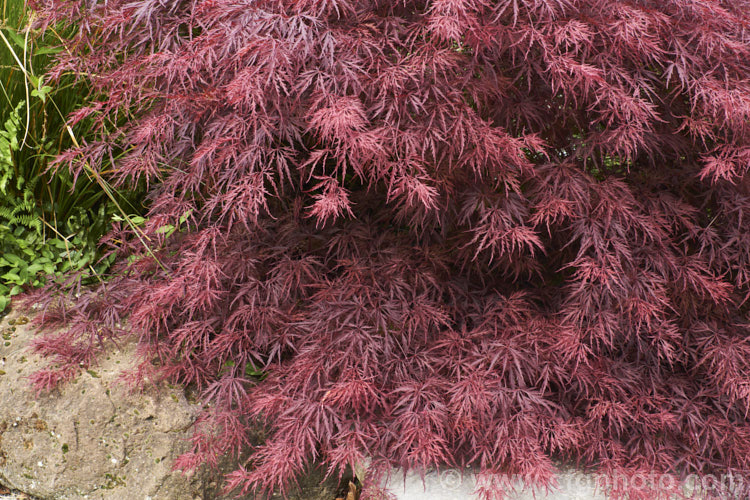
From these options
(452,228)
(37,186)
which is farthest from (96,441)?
(452,228)

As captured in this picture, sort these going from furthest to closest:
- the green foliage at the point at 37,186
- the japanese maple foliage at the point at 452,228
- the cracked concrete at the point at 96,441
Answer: the green foliage at the point at 37,186
the cracked concrete at the point at 96,441
the japanese maple foliage at the point at 452,228

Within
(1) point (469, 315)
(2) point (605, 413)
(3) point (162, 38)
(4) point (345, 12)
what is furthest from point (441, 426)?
(3) point (162, 38)

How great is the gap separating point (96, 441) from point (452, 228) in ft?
4.66

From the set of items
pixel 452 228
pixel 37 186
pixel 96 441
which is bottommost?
pixel 96 441

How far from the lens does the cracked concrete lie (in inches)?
82.7

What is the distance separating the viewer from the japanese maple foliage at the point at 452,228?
5.63 feet

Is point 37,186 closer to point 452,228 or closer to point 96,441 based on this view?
point 96,441

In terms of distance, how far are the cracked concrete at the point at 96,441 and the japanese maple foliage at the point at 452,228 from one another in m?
0.10

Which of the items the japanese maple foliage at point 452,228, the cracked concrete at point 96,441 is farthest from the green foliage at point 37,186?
the cracked concrete at point 96,441

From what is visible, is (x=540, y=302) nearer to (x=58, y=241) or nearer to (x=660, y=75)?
(x=660, y=75)

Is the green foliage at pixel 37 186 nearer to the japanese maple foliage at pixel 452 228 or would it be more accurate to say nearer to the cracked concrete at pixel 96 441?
the japanese maple foliage at pixel 452 228

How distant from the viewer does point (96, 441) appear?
212 centimetres

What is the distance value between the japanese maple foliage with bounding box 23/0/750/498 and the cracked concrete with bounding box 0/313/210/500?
10 cm

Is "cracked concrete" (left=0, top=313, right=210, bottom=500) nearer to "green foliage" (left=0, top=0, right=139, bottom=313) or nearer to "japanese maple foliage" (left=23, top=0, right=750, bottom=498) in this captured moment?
"japanese maple foliage" (left=23, top=0, right=750, bottom=498)
